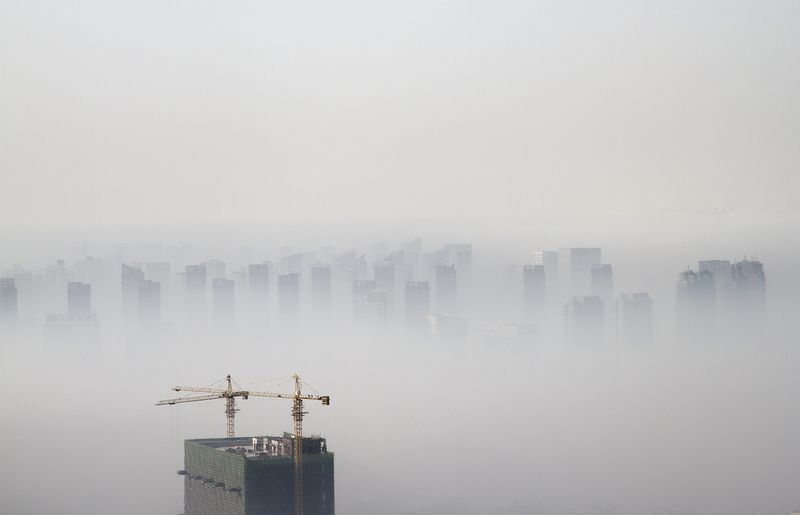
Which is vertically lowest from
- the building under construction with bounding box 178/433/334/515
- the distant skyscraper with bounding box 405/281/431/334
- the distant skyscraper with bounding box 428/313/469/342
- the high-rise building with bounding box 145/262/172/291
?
the building under construction with bounding box 178/433/334/515

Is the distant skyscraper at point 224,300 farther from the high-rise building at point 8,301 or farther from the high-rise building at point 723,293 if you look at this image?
the high-rise building at point 723,293

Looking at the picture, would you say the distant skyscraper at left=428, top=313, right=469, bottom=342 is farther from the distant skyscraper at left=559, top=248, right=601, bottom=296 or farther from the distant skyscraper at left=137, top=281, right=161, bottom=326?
the distant skyscraper at left=137, top=281, right=161, bottom=326

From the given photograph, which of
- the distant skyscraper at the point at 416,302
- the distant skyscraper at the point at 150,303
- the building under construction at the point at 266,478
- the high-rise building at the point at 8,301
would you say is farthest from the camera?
the distant skyscraper at the point at 416,302

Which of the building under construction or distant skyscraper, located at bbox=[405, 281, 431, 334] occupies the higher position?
distant skyscraper, located at bbox=[405, 281, 431, 334]

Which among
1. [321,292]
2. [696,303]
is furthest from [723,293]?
[321,292]

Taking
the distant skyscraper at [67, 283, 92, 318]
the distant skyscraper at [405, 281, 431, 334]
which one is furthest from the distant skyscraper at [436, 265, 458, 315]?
the distant skyscraper at [67, 283, 92, 318]

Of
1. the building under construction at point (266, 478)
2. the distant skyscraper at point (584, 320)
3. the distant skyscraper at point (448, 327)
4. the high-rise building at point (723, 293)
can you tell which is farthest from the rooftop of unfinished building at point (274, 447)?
the high-rise building at point (723, 293)

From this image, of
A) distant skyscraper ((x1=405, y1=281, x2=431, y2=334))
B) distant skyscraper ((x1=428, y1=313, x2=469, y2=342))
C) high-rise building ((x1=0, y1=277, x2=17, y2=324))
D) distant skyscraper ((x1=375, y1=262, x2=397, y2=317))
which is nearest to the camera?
high-rise building ((x1=0, y1=277, x2=17, y2=324))

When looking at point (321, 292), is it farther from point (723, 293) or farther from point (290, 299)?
point (723, 293)
